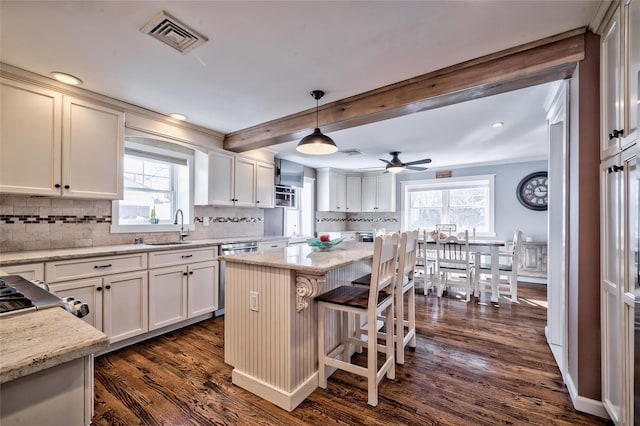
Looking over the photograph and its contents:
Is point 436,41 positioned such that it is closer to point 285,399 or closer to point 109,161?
point 285,399

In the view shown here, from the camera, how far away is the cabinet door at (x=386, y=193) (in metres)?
6.59

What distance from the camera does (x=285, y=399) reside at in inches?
73.1

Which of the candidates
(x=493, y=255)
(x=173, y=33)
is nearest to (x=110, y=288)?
(x=173, y=33)

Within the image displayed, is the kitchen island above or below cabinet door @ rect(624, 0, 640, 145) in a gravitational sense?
below

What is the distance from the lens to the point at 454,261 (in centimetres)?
450

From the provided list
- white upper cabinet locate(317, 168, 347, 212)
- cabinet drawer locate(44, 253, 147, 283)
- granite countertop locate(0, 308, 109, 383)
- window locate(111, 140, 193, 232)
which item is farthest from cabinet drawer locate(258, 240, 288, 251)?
granite countertop locate(0, 308, 109, 383)

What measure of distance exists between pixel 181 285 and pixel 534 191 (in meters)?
5.94

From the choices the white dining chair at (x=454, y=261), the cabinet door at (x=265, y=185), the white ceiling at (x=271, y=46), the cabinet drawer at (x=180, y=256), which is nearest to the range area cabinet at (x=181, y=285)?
the cabinet drawer at (x=180, y=256)

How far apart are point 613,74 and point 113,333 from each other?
13.1ft

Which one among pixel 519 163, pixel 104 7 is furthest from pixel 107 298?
pixel 519 163

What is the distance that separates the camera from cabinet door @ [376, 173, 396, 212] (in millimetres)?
6586

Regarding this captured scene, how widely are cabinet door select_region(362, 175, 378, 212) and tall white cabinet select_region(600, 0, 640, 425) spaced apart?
5.08 meters

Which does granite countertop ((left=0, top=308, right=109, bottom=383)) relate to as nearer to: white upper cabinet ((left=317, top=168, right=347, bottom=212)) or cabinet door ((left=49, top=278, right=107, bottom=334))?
cabinet door ((left=49, top=278, right=107, bottom=334))

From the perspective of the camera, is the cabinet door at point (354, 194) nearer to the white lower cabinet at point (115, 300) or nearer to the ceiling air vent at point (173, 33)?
the white lower cabinet at point (115, 300)
